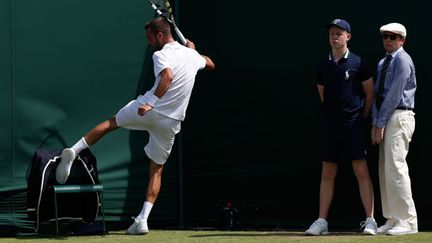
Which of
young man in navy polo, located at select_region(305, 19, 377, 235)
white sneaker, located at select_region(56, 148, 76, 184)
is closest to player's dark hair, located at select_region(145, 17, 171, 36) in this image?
white sneaker, located at select_region(56, 148, 76, 184)

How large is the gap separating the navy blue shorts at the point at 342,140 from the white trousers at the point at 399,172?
0.25 m

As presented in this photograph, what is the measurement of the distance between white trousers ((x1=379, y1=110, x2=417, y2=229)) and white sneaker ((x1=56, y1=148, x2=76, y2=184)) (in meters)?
2.59

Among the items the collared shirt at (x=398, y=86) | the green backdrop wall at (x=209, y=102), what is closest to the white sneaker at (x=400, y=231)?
the green backdrop wall at (x=209, y=102)

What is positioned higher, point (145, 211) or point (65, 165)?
point (65, 165)

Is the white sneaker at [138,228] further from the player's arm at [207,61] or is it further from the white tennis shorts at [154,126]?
the player's arm at [207,61]

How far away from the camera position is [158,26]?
31.1ft

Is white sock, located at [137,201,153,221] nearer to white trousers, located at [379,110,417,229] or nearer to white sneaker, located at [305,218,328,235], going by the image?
white sneaker, located at [305,218,328,235]

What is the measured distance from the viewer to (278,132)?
9883 mm

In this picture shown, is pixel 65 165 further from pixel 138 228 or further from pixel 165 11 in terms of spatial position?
pixel 165 11

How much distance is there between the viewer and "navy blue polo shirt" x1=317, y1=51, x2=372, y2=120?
9.13 meters

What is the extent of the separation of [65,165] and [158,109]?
35.5 inches

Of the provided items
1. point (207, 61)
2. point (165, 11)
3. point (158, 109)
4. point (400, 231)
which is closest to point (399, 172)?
point (400, 231)

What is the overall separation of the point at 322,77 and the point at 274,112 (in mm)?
766

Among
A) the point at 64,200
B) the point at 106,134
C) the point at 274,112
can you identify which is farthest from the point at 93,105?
the point at 274,112
